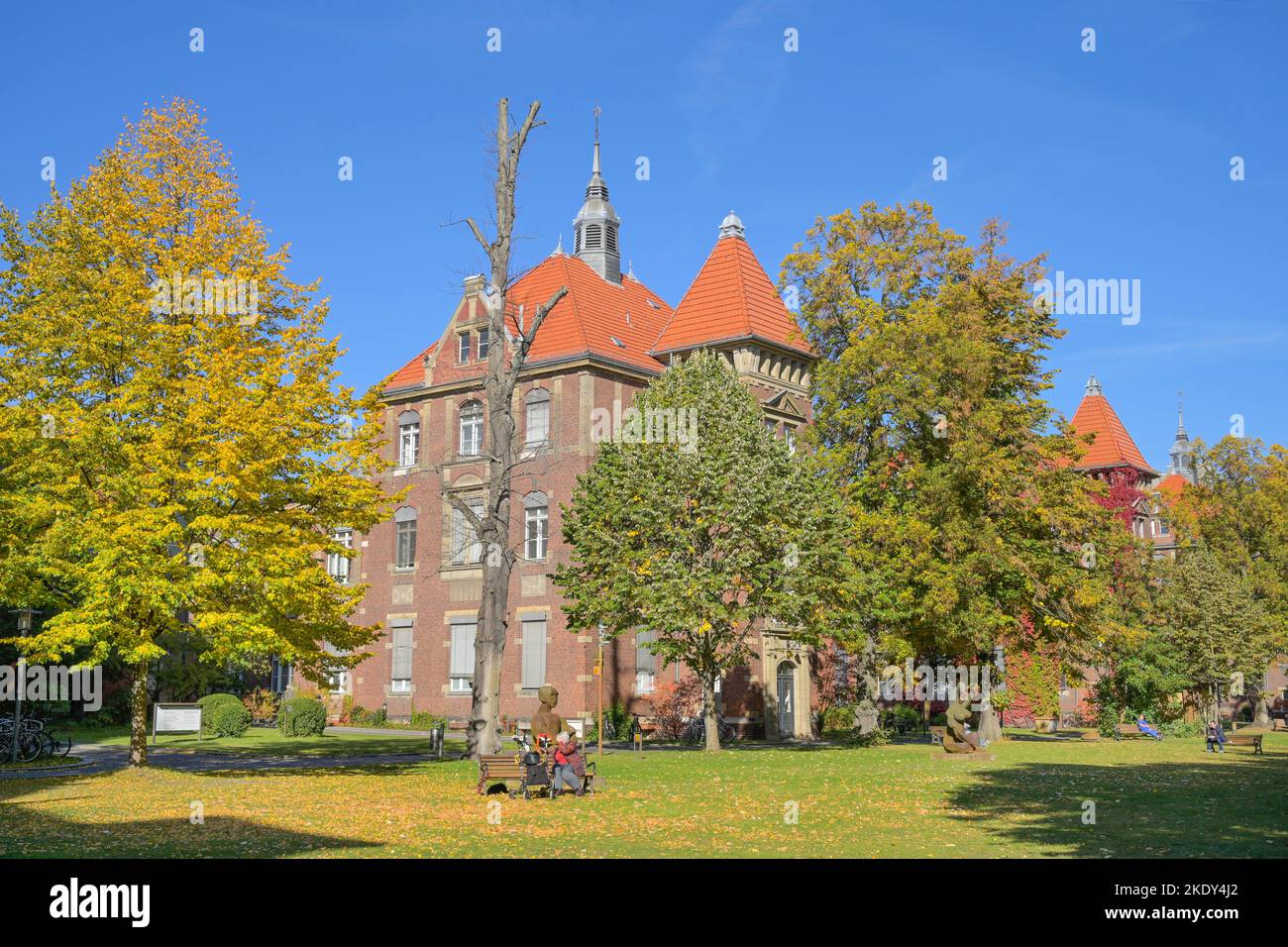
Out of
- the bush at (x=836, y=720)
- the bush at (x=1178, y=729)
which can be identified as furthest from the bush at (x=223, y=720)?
the bush at (x=1178, y=729)

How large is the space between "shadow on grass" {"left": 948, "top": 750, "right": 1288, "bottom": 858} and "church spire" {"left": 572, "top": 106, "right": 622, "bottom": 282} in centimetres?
3456

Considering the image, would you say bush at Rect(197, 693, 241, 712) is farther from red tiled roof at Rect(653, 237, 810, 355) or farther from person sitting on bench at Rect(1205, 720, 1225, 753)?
person sitting on bench at Rect(1205, 720, 1225, 753)

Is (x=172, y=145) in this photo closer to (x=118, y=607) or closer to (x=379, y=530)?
(x=118, y=607)

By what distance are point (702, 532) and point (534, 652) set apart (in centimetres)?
1285

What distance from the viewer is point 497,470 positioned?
26234 mm

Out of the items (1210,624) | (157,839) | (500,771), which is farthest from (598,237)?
(157,839)

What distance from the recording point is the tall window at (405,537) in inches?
1892

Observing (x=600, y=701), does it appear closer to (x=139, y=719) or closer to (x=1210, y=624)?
(x=139, y=719)

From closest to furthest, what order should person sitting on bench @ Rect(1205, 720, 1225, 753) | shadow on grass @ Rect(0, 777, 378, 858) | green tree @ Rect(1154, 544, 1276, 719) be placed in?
1. shadow on grass @ Rect(0, 777, 378, 858)
2. person sitting on bench @ Rect(1205, 720, 1225, 753)
3. green tree @ Rect(1154, 544, 1276, 719)

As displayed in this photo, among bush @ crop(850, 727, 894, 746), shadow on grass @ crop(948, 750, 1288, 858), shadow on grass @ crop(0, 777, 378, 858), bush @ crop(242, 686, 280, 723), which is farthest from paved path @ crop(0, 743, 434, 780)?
bush @ crop(242, 686, 280, 723)

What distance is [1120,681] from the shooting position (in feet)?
140

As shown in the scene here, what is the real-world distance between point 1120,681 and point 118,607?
3450cm

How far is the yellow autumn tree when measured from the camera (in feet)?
70.0
